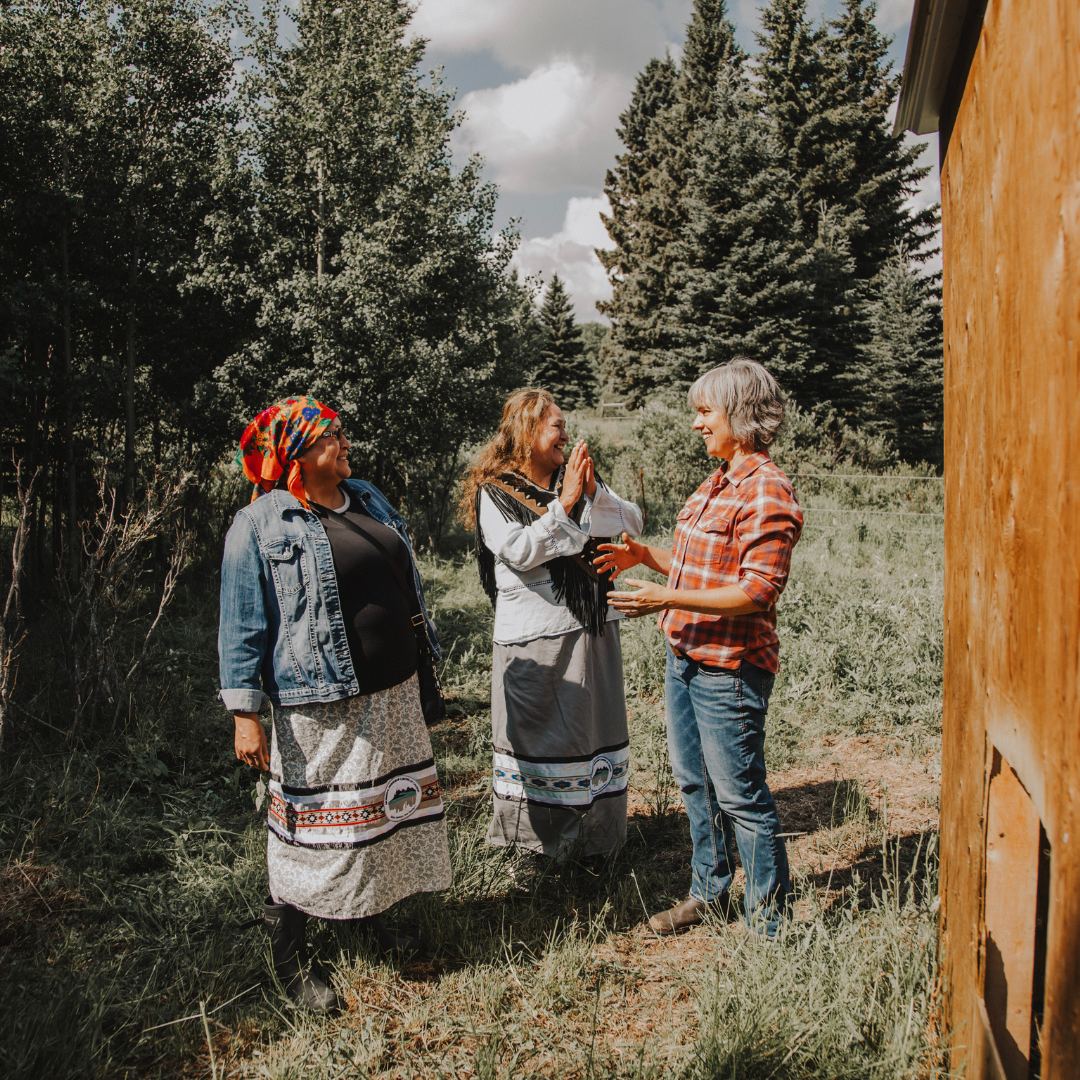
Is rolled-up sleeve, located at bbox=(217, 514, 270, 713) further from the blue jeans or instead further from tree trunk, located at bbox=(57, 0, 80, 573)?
tree trunk, located at bbox=(57, 0, 80, 573)

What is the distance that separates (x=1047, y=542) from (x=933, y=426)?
22183 mm

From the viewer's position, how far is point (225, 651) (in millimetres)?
2377

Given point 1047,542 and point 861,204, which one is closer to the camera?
point 1047,542

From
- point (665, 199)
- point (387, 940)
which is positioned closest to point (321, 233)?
point (387, 940)

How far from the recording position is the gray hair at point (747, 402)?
246 centimetres

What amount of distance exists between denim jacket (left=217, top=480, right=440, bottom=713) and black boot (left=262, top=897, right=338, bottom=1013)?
2.22 ft

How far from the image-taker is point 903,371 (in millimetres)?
19234

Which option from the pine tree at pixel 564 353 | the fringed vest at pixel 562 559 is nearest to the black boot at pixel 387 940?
the fringed vest at pixel 562 559

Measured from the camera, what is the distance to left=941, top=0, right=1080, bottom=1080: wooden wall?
1088 millimetres

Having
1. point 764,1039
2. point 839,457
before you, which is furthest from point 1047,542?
point 839,457

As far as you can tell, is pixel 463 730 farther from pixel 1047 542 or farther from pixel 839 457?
pixel 839 457

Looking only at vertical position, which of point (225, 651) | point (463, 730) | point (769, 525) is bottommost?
point (463, 730)

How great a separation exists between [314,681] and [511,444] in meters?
1.27

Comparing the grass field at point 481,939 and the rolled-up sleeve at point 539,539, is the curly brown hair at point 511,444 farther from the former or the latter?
the grass field at point 481,939
